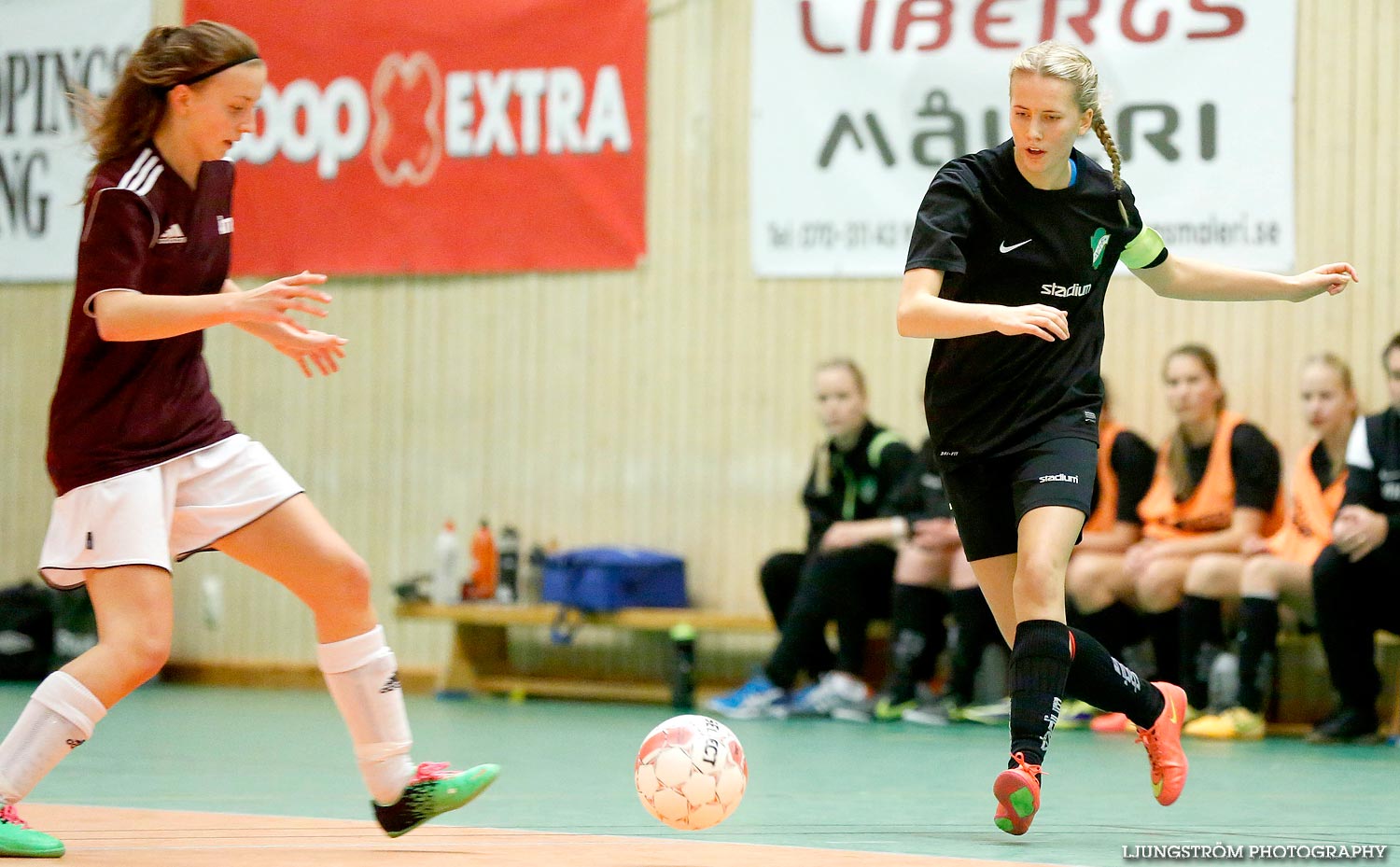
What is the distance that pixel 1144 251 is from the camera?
4.49 m

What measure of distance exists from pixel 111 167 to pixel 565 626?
5.71 meters

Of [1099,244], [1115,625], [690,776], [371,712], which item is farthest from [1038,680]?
[1115,625]

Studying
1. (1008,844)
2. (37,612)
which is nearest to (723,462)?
(37,612)

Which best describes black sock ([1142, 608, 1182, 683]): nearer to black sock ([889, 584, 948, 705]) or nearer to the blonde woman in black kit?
black sock ([889, 584, 948, 705])

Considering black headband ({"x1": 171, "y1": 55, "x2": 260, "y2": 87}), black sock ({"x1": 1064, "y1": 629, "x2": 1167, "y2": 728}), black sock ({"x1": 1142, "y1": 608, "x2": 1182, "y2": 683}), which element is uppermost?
black headband ({"x1": 171, "y1": 55, "x2": 260, "y2": 87})

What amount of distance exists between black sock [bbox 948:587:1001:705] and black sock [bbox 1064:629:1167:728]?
3546 mm

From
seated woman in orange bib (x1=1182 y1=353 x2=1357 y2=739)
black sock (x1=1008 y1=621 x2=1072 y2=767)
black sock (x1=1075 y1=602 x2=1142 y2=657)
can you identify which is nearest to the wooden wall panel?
seated woman in orange bib (x1=1182 y1=353 x2=1357 y2=739)

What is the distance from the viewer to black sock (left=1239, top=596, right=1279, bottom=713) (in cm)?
739

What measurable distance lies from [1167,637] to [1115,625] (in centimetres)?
24

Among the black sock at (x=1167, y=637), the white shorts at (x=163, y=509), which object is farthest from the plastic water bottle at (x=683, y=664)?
the white shorts at (x=163, y=509)

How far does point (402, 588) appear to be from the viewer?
9516 millimetres

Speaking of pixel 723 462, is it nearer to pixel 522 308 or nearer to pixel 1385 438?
pixel 522 308

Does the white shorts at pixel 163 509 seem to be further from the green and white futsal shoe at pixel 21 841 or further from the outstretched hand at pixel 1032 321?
the outstretched hand at pixel 1032 321

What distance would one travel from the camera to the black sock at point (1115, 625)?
789 cm
